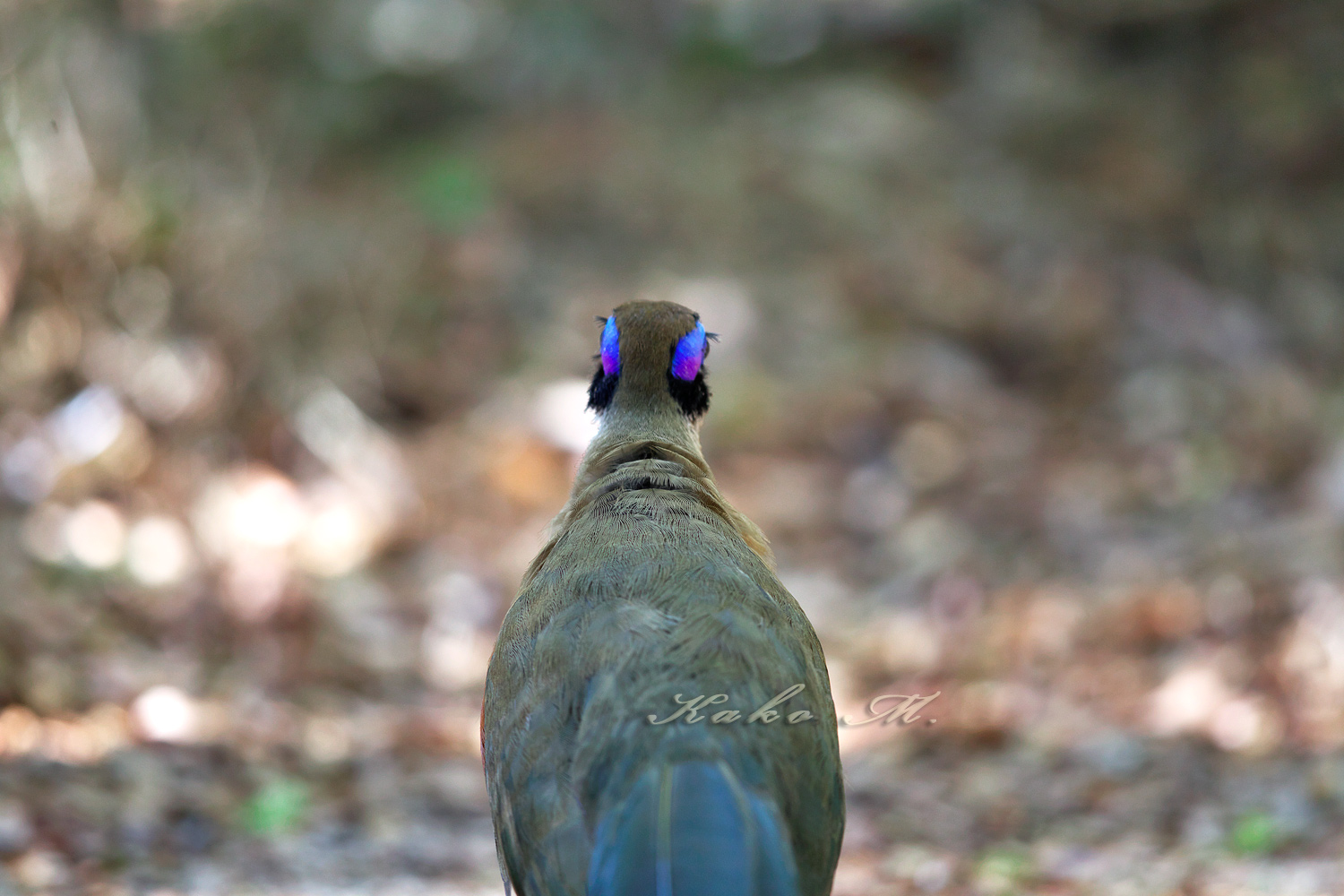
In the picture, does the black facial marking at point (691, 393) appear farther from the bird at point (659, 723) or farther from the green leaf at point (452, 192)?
the green leaf at point (452, 192)

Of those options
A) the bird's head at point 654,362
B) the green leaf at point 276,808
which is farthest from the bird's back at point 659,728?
the green leaf at point 276,808

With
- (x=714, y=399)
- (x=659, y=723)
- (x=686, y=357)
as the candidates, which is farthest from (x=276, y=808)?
(x=714, y=399)

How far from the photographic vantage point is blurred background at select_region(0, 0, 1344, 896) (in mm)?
4918

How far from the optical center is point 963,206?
410 inches

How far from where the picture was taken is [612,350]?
3.93m

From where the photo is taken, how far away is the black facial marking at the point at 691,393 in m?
3.89

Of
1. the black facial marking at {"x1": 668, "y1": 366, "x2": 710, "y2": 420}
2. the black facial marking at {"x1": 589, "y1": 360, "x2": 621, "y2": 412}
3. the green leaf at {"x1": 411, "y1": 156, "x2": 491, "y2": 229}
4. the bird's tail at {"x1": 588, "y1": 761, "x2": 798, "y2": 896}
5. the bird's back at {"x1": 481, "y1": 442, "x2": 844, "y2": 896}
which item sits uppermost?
the green leaf at {"x1": 411, "y1": 156, "x2": 491, "y2": 229}

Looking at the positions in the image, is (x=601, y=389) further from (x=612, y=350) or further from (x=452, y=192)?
(x=452, y=192)

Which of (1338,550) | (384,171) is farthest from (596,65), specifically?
(1338,550)

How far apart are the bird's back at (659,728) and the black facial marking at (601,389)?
80 centimetres

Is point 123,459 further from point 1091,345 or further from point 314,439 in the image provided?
point 1091,345

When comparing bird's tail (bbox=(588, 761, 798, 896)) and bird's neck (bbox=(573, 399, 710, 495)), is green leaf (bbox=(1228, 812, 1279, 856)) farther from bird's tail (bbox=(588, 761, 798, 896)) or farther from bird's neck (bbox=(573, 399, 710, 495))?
bird's tail (bbox=(588, 761, 798, 896))

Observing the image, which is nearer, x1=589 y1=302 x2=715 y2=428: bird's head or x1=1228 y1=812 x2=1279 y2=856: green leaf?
x1=589 y1=302 x2=715 y2=428: bird's head

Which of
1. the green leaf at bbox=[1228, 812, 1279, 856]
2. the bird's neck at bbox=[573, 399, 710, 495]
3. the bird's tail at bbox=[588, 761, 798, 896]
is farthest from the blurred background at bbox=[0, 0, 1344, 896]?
the bird's tail at bbox=[588, 761, 798, 896]
